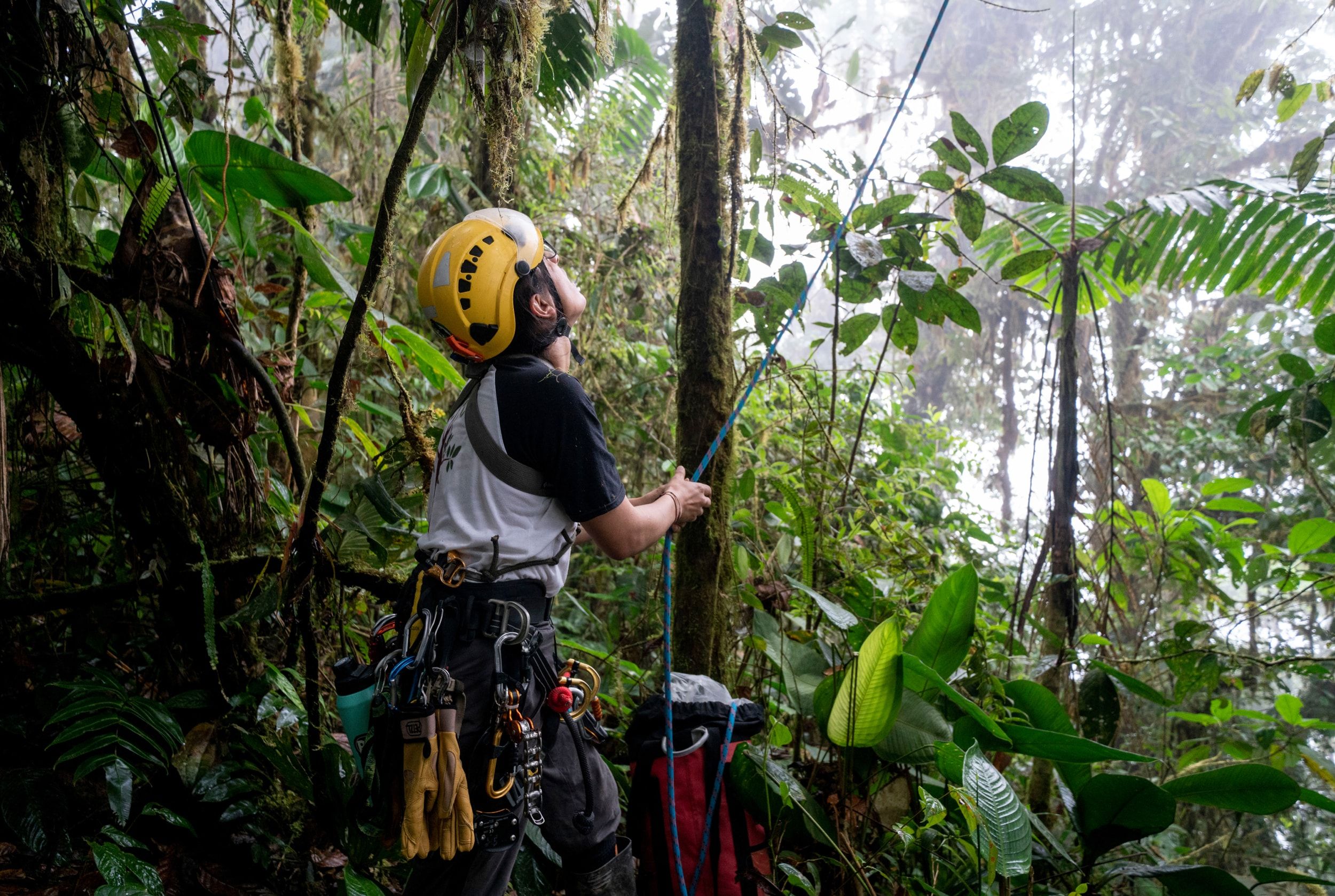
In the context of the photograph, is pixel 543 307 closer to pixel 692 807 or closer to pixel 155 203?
pixel 155 203

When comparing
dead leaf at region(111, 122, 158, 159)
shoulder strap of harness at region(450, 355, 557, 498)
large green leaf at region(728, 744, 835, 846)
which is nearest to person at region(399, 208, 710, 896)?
shoulder strap of harness at region(450, 355, 557, 498)

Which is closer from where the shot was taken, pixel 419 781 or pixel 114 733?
pixel 419 781

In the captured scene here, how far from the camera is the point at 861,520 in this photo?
3740mm

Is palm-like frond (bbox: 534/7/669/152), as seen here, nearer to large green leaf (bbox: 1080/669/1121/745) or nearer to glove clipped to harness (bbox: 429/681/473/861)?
glove clipped to harness (bbox: 429/681/473/861)

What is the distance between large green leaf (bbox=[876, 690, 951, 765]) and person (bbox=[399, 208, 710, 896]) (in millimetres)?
803

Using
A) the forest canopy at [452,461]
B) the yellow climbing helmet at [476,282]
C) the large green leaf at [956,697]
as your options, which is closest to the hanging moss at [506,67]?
the forest canopy at [452,461]

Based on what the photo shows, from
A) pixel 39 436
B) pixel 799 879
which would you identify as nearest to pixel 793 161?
pixel 799 879

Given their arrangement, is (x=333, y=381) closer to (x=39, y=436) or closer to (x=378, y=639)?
(x=378, y=639)

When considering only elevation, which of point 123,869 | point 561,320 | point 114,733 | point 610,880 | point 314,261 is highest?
point 561,320

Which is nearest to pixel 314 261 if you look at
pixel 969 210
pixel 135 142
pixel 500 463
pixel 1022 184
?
pixel 135 142

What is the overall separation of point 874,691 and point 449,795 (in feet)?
3.71

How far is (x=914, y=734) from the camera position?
2.12m

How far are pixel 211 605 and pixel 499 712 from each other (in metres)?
1.00

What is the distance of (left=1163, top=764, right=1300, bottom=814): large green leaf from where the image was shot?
83.2 inches
